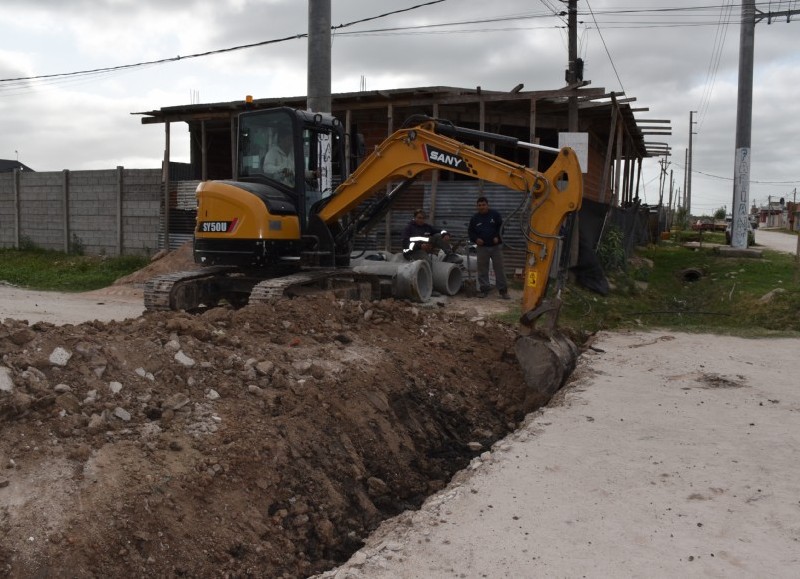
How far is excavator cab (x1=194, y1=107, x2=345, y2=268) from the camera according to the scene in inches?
368

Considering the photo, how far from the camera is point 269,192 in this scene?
967 cm

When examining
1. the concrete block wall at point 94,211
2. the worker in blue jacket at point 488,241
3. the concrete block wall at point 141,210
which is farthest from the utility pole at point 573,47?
the concrete block wall at point 94,211

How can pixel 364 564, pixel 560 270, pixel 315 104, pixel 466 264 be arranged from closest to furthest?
pixel 364 564 → pixel 560 270 → pixel 315 104 → pixel 466 264

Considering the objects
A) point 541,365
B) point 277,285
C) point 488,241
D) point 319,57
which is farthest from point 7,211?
point 541,365

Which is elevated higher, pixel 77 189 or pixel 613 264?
pixel 77 189

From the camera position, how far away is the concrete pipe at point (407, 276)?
38.4 feet

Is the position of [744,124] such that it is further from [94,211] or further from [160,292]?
[160,292]

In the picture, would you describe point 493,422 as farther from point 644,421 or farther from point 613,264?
point 613,264

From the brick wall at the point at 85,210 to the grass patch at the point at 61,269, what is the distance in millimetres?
443

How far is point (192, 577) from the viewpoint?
3826mm

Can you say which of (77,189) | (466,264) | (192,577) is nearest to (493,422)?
(192,577)

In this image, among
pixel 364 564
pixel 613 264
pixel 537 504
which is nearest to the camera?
pixel 364 564

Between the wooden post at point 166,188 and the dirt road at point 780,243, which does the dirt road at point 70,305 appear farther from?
the dirt road at point 780,243

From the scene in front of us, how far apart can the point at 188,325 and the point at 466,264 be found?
8353 millimetres
